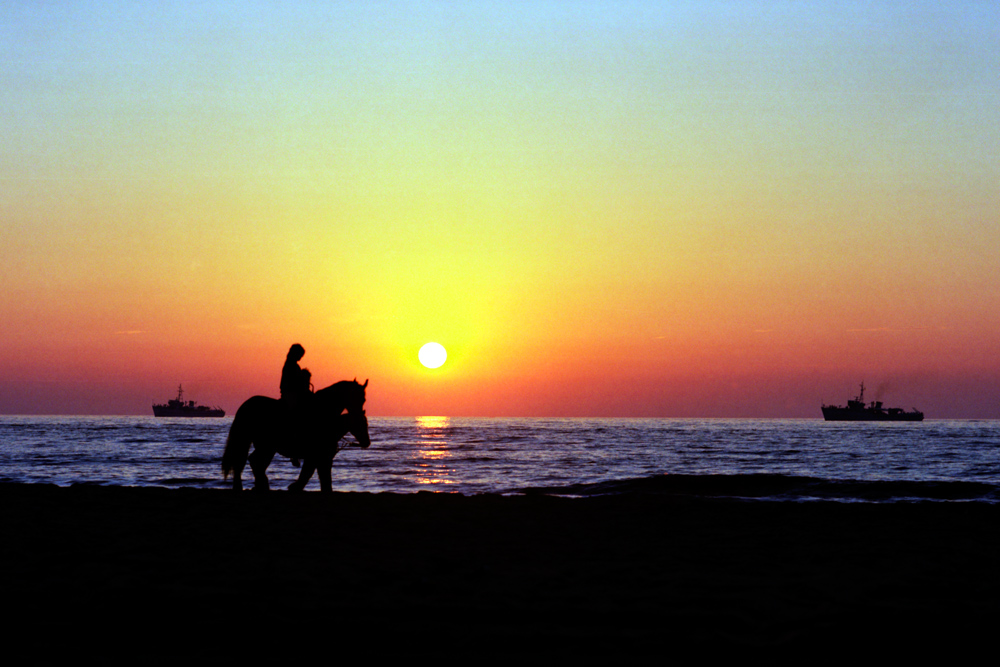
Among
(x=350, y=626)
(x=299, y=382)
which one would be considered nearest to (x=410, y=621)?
(x=350, y=626)

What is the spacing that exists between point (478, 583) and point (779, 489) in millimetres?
21883

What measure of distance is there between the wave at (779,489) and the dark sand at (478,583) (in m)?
13.2

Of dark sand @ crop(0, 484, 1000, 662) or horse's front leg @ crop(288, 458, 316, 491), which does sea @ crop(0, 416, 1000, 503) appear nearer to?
horse's front leg @ crop(288, 458, 316, 491)

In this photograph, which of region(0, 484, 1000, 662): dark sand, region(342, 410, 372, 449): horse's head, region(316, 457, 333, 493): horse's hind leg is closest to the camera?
region(0, 484, 1000, 662): dark sand

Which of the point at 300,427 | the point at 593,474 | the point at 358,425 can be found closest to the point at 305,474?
the point at 300,427

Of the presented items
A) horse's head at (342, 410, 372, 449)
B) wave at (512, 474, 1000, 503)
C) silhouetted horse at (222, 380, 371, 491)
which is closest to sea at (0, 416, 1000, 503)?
wave at (512, 474, 1000, 503)

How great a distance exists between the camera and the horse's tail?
44.3 ft

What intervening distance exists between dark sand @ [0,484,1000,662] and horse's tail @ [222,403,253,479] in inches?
103

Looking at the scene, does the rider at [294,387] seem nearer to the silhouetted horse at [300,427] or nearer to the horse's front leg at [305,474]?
the silhouetted horse at [300,427]

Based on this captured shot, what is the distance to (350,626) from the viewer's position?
478 cm

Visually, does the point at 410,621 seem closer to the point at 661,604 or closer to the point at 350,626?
the point at 350,626

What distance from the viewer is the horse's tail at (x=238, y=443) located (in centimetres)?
1350

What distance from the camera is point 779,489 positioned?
25.9 m

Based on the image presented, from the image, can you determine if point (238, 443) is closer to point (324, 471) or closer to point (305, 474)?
point (305, 474)
